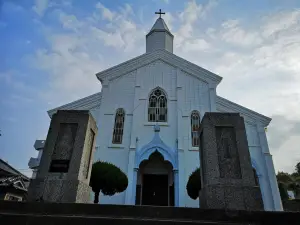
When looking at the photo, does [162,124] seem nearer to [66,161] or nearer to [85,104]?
[85,104]

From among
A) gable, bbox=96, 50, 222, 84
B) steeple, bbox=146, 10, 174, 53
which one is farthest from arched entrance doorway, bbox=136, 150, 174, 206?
steeple, bbox=146, 10, 174, 53

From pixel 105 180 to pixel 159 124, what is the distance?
21.3ft

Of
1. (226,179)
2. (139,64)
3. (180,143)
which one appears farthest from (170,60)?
(226,179)

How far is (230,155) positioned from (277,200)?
9.73 m

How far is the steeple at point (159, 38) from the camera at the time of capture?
19859 mm

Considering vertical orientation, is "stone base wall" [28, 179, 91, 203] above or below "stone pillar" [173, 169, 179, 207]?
below

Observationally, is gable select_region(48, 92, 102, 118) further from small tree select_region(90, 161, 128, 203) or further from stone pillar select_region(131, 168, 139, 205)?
small tree select_region(90, 161, 128, 203)

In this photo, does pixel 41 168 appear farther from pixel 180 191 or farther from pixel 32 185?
pixel 180 191

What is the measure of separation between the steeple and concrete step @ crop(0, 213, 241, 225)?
17682mm

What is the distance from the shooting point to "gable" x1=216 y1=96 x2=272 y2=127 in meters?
14.5

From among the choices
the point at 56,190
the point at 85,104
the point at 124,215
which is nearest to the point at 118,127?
the point at 85,104

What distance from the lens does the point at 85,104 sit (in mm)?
15359

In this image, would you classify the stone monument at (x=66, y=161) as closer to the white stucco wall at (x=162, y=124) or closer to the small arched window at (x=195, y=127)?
the white stucco wall at (x=162, y=124)

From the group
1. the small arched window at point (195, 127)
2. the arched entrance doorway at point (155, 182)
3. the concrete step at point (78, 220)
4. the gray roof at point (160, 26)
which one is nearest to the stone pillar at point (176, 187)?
the arched entrance doorway at point (155, 182)
